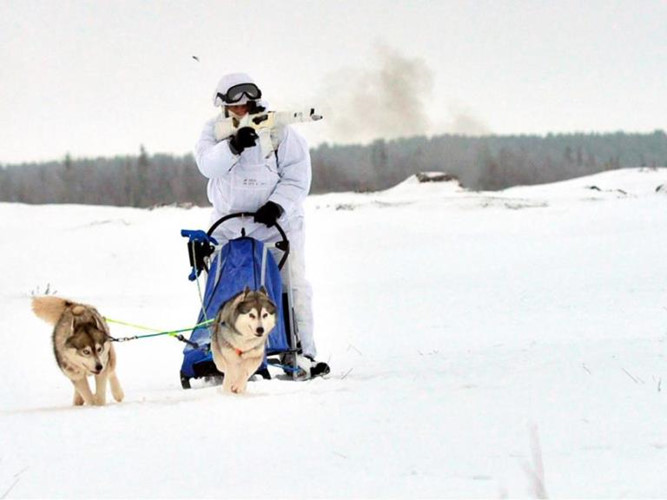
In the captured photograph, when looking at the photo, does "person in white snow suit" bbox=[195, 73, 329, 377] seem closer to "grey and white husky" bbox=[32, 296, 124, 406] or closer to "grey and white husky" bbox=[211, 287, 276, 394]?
"grey and white husky" bbox=[211, 287, 276, 394]

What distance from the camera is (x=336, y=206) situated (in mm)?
24156

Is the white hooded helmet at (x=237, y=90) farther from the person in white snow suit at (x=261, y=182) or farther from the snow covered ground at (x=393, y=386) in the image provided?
the snow covered ground at (x=393, y=386)

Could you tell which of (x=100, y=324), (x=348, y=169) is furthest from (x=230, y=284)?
(x=348, y=169)

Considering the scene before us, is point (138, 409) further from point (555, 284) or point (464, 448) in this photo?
point (555, 284)

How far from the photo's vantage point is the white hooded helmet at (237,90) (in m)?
5.67

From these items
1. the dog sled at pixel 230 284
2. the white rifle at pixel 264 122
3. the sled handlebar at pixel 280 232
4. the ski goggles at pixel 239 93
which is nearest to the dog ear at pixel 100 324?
the dog sled at pixel 230 284

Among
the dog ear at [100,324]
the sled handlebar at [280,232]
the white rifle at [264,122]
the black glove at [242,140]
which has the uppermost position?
the white rifle at [264,122]

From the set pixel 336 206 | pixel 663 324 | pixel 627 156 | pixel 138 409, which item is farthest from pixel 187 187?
pixel 138 409

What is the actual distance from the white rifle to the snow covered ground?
162 cm

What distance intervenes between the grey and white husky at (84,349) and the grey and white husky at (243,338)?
1.96ft

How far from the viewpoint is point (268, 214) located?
5.72m

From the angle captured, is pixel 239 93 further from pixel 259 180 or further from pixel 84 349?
pixel 84 349

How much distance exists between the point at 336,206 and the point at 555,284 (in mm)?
12330

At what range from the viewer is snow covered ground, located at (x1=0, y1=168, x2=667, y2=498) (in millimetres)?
2492
